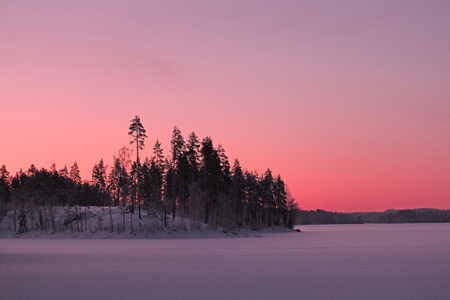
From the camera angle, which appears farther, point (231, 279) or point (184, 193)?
point (184, 193)

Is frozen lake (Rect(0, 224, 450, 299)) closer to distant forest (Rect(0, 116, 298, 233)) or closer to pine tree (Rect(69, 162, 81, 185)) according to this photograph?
distant forest (Rect(0, 116, 298, 233))

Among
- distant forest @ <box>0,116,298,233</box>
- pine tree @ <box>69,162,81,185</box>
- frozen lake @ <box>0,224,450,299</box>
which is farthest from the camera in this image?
pine tree @ <box>69,162,81,185</box>

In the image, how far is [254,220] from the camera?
416 ft

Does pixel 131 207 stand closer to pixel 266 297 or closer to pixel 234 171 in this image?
pixel 234 171

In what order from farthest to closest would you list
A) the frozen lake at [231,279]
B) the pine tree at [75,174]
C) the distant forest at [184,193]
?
the pine tree at [75,174] → the distant forest at [184,193] → the frozen lake at [231,279]

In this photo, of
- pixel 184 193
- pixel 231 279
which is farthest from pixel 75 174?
pixel 231 279

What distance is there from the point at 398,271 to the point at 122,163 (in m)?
62.0

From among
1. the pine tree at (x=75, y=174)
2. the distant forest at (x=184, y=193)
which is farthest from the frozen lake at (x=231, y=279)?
the pine tree at (x=75, y=174)

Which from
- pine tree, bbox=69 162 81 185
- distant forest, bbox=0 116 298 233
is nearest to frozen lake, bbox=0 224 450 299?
distant forest, bbox=0 116 298 233

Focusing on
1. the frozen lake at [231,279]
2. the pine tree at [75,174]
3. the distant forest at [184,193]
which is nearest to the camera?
the frozen lake at [231,279]

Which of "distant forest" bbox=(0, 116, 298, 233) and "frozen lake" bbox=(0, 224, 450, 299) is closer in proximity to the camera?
"frozen lake" bbox=(0, 224, 450, 299)

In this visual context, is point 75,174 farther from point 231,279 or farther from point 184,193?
point 231,279

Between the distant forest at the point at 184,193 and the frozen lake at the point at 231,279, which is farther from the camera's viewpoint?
the distant forest at the point at 184,193

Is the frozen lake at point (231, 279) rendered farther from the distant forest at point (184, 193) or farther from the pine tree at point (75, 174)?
the pine tree at point (75, 174)
